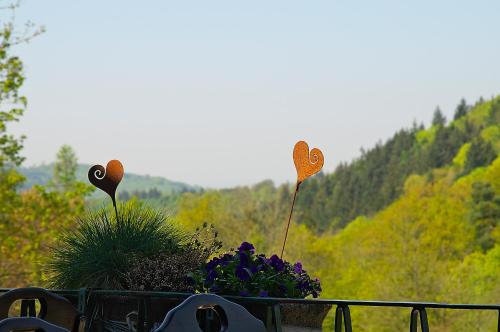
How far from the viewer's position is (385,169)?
297 feet

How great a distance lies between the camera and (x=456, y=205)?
54.3 m

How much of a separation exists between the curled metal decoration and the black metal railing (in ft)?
1.97

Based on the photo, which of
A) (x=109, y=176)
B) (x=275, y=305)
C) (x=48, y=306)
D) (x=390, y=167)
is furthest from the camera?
(x=390, y=167)

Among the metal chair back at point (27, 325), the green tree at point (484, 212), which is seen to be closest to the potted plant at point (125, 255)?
the metal chair back at point (27, 325)

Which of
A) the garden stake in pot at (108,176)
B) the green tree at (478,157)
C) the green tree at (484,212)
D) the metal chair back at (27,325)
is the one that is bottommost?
the metal chair back at (27,325)

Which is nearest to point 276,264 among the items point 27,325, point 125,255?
→ point 125,255

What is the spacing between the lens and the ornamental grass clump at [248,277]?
14.0ft

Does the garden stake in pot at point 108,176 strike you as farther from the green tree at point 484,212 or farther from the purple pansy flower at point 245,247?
the green tree at point 484,212

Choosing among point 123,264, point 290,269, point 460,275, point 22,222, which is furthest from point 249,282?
point 460,275

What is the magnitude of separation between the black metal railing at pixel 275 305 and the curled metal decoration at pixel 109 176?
23.7 inches

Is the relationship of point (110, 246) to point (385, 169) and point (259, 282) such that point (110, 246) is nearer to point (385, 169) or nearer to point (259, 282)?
point (259, 282)

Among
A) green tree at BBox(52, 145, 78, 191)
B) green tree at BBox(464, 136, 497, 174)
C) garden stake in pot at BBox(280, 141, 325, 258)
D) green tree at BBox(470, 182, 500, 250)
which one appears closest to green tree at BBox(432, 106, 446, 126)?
green tree at BBox(464, 136, 497, 174)

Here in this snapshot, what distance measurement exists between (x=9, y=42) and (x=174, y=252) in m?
12.4

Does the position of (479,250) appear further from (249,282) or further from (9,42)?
(249,282)
